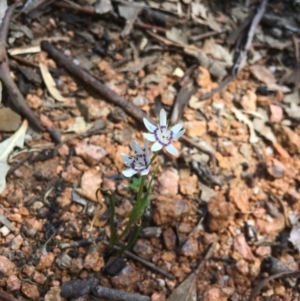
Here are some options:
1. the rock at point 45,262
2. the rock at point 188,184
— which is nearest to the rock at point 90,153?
the rock at point 188,184

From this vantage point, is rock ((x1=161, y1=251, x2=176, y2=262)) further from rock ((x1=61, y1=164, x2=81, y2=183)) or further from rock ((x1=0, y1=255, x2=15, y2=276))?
rock ((x1=0, y1=255, x2=15, y2=276))

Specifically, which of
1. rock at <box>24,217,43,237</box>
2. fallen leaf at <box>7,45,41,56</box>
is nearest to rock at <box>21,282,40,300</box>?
rock at <box>24,217,43,237</box>

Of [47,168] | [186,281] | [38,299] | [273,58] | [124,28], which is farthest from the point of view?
[273,58]

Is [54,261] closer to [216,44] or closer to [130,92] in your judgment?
[130,92]

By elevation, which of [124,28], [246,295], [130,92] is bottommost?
[246,295]

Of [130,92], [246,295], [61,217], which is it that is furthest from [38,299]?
[130,92]

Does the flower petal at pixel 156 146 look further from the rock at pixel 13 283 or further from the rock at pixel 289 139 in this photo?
the rock at pixel 289 139

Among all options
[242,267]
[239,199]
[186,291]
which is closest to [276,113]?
[239,199]

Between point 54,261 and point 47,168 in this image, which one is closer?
point 54,261
